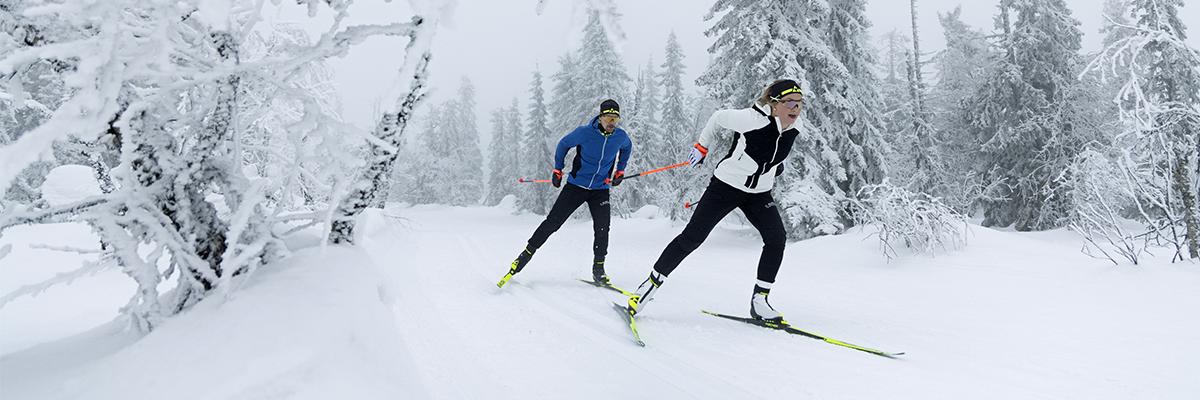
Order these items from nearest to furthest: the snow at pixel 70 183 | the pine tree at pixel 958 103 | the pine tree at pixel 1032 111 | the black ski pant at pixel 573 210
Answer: the black ski pant at pixel 573 210, the snow at pixel 70 183, the pine tree at pixel 1032 111, the pine tree at pixel 958 103

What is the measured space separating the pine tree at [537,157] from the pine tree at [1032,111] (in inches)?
752

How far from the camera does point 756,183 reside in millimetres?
4605

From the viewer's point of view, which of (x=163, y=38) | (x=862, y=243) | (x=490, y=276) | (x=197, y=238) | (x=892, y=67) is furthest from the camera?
(x=892, y=67)

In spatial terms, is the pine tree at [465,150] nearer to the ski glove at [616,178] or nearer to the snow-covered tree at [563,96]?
the snow-covered tree at [563,96]

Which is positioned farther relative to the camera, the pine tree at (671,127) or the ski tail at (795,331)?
the pine tree at (671,127)

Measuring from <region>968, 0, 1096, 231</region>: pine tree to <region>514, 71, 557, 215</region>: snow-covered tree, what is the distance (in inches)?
752

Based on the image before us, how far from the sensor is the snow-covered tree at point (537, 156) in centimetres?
3164

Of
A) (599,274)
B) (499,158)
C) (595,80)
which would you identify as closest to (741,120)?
(599,274)

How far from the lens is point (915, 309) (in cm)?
494

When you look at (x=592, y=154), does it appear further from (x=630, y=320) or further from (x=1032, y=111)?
(x=1032, y=111)

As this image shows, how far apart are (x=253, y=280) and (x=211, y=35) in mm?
998

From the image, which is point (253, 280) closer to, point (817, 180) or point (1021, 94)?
point (817, 180)

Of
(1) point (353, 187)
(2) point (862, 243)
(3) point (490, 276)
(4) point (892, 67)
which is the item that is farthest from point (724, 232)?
(4) point (892, 67)

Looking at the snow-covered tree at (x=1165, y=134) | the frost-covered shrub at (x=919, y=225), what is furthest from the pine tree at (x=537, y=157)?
the snow-covered tree at (x=1165, y=134)
